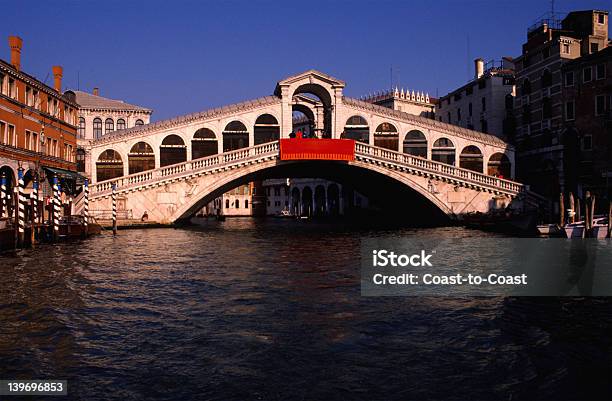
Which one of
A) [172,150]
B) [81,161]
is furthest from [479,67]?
[81,161]

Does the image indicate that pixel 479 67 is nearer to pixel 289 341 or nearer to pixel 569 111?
pixel 569 111

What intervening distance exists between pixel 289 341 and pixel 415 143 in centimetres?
3701

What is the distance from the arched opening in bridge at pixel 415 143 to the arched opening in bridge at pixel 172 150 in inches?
674

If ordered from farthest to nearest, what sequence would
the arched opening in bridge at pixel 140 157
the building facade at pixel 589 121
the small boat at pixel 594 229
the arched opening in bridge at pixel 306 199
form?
the arched opening in bridge at pixel 306 199 < the arched opening in bridge at pixel 140 157 < the building facade at pixel 589 121 < the small boat at pixel 594 229

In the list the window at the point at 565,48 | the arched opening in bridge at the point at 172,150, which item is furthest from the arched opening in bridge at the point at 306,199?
the window at the point at 565,48

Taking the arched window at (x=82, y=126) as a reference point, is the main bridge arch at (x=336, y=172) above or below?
below

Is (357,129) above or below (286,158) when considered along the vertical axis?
above

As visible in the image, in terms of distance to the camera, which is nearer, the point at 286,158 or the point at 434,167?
the point at 286,158

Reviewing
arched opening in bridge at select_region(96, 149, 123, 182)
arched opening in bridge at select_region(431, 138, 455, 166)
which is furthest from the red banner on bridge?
arched opening in bridge at select_region(96, 149, 123, 182)

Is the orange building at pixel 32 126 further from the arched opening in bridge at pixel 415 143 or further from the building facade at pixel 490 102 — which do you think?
the building facade at pixel 490 102

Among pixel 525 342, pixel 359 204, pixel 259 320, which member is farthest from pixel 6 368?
pixel 359 204

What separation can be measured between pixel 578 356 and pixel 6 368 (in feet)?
25.6

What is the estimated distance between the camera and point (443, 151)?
4419cm

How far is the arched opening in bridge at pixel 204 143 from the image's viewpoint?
137 ft
